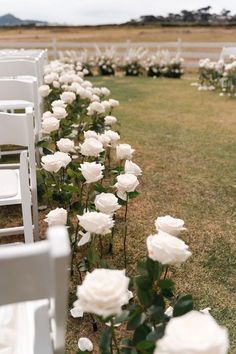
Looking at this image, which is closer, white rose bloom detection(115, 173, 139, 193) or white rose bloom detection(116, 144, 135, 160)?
white rose bloom detection(115, 173, 139, 193)

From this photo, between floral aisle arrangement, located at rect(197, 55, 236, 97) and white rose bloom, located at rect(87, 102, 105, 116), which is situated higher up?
white rose bloom, located at rect(87, 102, 105, 116)

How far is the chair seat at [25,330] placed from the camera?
1.27 m

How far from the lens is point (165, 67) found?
1309 cm

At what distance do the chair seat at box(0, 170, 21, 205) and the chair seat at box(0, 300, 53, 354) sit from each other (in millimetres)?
1023

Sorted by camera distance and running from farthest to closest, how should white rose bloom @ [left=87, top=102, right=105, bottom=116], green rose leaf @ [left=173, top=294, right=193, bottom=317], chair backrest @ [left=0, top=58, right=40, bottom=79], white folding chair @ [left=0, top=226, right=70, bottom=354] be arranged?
1. chair backrest @ [left=0, top=58, right=40, bottom=79]
2. white rose bloom @ [left=87, top=102, right=105, bottom=116]
3. green rose leaf @ [left=173, top=294, right=193, bottom=317]
4. white folding chair @ [left=0, top=226, right=70, bottom=354]

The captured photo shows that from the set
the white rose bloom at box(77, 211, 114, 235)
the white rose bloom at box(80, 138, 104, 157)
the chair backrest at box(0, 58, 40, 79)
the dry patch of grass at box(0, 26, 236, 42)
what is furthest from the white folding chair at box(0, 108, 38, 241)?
the dry patch of grass at box(0, 26, 236, 42)

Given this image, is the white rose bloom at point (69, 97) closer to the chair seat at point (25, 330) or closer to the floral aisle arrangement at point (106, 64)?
the chair seat at point (25, 330)

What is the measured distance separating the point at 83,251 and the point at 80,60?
457 inches

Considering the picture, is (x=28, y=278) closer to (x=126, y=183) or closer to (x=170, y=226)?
(x=170, y=226)

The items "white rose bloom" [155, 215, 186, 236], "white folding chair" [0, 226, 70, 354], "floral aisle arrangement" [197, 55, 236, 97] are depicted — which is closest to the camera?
"white folding chair" [0, 226, 70, 354]

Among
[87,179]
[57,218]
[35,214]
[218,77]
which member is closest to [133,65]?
[218,77]

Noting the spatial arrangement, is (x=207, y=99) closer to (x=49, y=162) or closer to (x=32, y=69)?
(x=32, y=69)

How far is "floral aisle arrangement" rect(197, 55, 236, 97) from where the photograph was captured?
9.16m

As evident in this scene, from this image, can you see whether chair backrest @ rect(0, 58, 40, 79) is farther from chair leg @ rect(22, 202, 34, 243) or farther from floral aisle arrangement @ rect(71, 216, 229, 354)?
floral aisle arrangement @ rect(71, 216, 229, 354)
